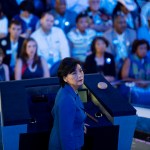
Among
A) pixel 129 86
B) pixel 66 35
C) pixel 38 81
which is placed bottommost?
pixel 129 86

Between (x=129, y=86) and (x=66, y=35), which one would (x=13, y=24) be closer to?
(x=66, y=35)

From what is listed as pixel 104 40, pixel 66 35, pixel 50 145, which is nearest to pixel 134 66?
pixel 104 40

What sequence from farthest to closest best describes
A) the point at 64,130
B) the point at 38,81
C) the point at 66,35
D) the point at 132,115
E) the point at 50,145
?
the point at 66,35 → the point at 38,81 → the point at 132,115 → the point at 50,145 → the point at 64,130

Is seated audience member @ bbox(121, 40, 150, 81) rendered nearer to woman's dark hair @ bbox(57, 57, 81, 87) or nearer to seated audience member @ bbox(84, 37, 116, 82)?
seated audience member @ bbox(84, 37, 116, 82)

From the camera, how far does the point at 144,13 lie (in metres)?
6.14

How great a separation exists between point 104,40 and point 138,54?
2.01 ft

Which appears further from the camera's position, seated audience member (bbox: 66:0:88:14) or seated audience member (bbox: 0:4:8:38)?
seated audience member (bbox: 66:0:88:14)

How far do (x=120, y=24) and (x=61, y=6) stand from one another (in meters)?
1.03

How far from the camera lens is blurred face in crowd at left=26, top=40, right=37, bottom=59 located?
17.8ft

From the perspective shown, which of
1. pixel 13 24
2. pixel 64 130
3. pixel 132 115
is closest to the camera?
pixel 64 130

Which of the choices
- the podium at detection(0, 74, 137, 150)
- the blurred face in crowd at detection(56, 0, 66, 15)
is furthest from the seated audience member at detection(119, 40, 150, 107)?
the podium at detection(0, 74, 137, 150)

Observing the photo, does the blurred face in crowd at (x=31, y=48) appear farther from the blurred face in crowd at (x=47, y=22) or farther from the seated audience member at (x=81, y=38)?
the seated audience member at (x=81, y=38)

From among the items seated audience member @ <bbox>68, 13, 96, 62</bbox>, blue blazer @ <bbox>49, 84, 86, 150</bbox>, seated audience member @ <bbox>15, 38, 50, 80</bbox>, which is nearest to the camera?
blue blazer @ <bbox>49, 84, 86, 150</bbox>

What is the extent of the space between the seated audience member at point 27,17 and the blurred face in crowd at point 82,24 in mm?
696
